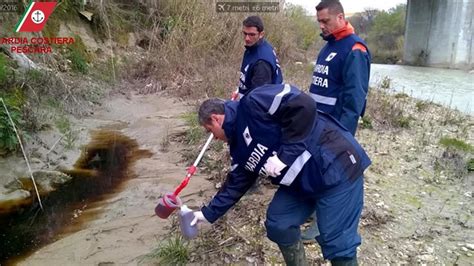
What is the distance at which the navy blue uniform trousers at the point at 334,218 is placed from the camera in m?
2.12

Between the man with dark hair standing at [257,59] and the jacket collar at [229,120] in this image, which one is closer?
the jacket collar at [229,120]

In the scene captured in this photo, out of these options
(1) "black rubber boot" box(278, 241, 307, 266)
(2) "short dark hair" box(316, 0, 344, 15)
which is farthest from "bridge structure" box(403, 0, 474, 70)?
(1) "black rubber boot" box(278, 241, 307, 266)

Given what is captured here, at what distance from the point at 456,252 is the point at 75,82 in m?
6.65

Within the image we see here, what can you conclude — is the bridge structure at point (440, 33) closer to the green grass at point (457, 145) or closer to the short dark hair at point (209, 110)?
the green grass at point (457, 145)

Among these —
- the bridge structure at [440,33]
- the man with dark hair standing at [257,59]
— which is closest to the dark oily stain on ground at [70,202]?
the man with dark hair standing at [257,59]

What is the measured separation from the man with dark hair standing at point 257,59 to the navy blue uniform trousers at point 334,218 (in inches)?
59.7

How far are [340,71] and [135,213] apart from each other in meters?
2.33

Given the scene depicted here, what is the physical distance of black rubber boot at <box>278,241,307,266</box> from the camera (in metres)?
2.39

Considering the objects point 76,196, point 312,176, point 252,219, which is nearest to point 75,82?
point 76,196

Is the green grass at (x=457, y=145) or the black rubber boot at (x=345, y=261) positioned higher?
the black rubber boot at (x=345, y=261)

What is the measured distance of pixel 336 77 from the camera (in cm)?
292

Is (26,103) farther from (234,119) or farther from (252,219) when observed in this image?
(234,119)

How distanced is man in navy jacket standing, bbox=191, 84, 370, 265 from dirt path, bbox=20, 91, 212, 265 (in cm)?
145

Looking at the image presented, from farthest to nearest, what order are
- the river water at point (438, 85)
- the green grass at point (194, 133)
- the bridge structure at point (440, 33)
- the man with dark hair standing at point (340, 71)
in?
the bridge structure at point (440, 33), the river water at point (438, 85), the green grass at point (194, 133), the man with dark hair standing at point (340, 71)
